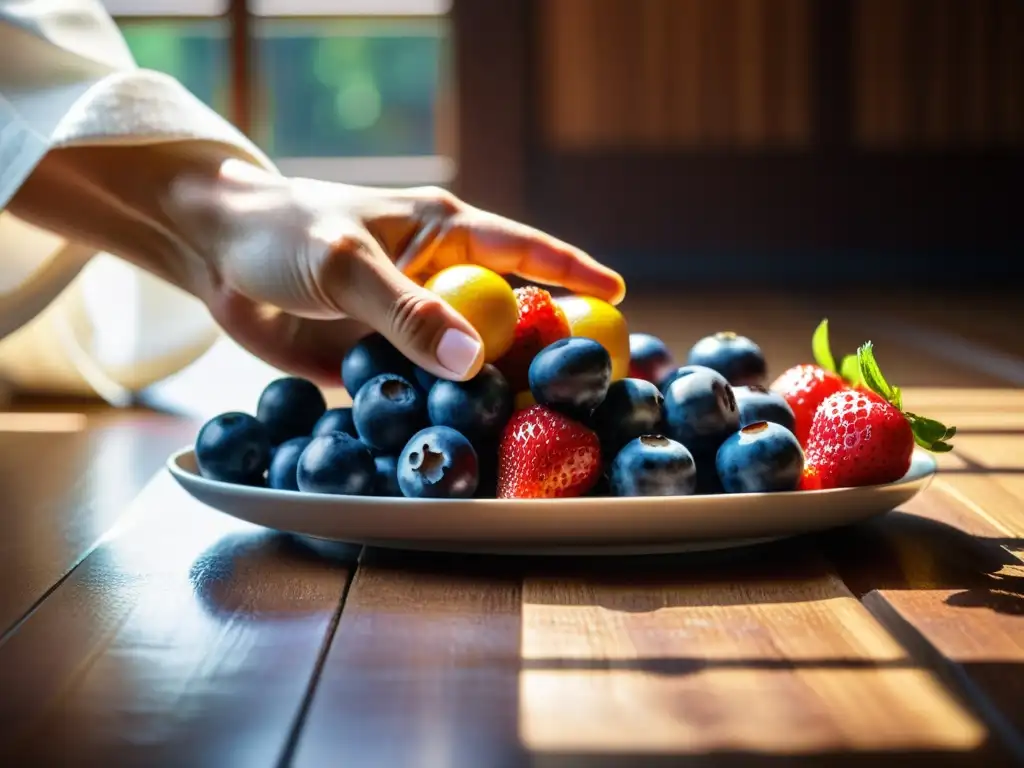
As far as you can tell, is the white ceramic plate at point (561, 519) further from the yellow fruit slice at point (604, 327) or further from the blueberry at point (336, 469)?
the yellow fruit slice at point (604, 327)

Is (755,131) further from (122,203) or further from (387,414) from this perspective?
(387,414)

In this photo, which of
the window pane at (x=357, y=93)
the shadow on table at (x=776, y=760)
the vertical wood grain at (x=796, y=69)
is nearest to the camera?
the shadow on table at (x=776, y=760)

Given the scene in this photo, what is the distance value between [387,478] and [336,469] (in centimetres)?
4

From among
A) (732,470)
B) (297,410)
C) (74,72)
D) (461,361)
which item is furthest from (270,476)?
(74,72)

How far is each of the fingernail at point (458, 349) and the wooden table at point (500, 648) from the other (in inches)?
4.7

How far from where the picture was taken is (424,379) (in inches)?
33.1

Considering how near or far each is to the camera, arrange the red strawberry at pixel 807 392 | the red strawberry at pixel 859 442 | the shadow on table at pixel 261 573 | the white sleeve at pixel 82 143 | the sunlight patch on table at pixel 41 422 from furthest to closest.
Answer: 1. the sunlight patch on table at pixel 41 422
2. the white sleeve at pixel 82 143
3. the red strawberry at pixel 807 392
4. the red strawberry at pixel 859 442
5. the shadow on table at pixel 261 573

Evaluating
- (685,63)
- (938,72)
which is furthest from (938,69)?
(685,63)

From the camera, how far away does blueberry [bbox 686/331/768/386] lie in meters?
0.93

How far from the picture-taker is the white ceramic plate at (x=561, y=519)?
732mm

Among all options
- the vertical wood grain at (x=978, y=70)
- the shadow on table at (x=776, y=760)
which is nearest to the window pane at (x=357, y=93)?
the vertical wood grain at (x=978, y=70)

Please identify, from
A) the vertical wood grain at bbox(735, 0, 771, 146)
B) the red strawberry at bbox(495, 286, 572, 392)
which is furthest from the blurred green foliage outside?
the red strawberry at bbox(495, 286, 572, 392)

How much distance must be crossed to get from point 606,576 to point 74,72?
0.78 m

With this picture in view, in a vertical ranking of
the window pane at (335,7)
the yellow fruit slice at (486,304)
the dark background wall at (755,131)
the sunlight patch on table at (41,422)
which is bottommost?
the sunlight patch on table at (41,422)
